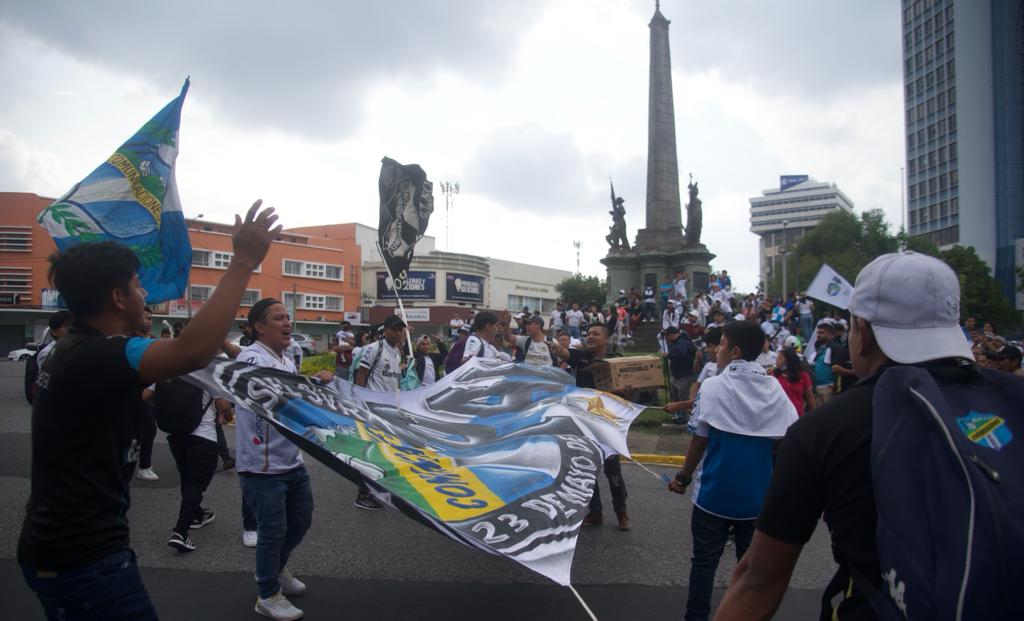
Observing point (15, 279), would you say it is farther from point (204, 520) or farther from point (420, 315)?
point (204, 520)

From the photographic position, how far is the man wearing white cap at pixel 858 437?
4.93 ft

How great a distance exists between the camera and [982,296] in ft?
149

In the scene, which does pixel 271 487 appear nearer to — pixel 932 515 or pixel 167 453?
pixel 932 515

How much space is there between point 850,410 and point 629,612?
322 cm

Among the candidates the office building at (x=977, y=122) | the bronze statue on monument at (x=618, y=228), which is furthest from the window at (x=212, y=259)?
the office building at (x=977, y=122)

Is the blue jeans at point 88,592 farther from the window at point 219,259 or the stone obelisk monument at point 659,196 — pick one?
the window at point 219,259

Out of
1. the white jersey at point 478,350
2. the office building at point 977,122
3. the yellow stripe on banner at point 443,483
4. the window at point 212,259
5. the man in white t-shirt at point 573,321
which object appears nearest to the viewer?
the yellow stripe on banner at point 443,483

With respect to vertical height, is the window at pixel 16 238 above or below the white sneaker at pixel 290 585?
above

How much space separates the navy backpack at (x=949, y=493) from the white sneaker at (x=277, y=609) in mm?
3609

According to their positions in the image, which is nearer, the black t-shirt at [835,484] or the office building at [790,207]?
the black t-shirt at [835,484]

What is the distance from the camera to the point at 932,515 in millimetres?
1255

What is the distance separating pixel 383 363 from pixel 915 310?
5971 millimetres

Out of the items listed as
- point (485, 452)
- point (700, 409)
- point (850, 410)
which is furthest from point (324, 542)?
point (850, 410)

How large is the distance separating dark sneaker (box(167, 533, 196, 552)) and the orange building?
24999 millimetres
